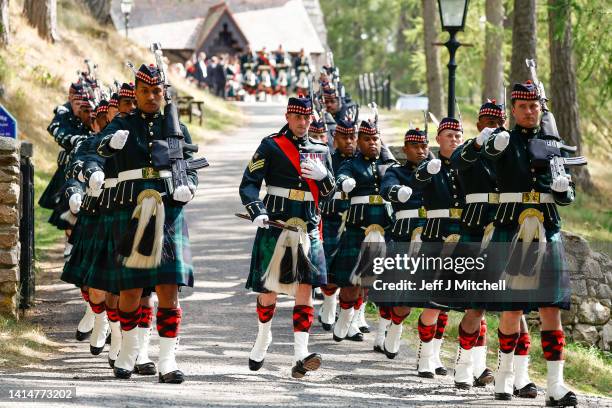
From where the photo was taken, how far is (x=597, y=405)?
9.49 m

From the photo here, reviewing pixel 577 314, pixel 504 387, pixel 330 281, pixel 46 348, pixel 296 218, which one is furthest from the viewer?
pixel 577 314

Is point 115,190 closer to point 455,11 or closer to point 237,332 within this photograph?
point 237,332

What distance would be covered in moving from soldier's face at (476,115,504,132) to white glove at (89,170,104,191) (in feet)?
9.36

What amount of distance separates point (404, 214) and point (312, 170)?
1522mm

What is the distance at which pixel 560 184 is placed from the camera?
891cm

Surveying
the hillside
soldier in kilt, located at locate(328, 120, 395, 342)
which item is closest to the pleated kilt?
soldier in kilt, located at locate(328, 120, 395, 342)

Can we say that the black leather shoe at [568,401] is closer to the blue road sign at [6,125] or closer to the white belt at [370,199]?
the white belt at [370,199]

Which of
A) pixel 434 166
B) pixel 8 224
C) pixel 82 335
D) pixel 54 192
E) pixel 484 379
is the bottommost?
pixel 82 335

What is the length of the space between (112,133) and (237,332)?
3.02 meters

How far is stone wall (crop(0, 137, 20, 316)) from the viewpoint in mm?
11453

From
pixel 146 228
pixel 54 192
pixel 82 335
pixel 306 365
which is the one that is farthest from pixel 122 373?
pixel 54 192

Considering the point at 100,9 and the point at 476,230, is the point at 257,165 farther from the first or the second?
the point at 100,9

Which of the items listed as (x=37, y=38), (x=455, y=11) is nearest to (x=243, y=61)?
(x=37, y=38)

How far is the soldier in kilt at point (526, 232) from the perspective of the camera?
30.0 feet
